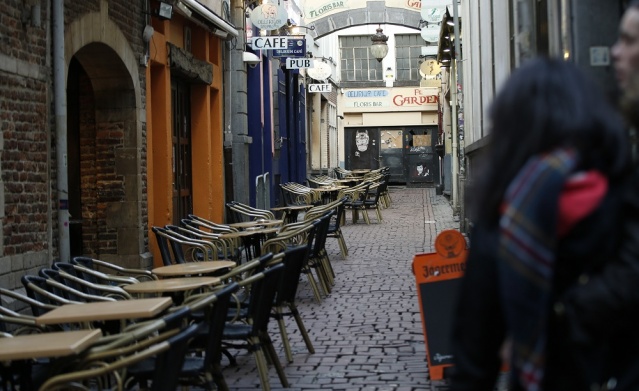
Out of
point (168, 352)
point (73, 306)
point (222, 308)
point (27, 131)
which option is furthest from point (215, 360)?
point (27, 131)

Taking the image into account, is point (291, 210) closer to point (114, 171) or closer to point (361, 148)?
point (114, 171)

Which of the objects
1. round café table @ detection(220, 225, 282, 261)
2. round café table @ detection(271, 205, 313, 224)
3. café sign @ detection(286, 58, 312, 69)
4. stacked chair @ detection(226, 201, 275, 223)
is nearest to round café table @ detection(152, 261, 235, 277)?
round café table @ detection(220, 225, 282, 261)

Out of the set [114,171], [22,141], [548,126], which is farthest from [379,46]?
[548,126]

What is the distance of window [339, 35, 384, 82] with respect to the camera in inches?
1671

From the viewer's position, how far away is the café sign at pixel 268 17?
18.0m

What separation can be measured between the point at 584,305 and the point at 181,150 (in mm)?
13619

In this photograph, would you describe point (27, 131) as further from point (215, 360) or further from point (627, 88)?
point (627, 88)

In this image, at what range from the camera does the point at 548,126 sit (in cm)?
240

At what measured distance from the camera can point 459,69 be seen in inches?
704

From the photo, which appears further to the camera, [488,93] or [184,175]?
[184,175]

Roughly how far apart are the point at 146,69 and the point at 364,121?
29273mm

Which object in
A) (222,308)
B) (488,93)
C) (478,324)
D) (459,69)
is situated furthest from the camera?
(459,69)

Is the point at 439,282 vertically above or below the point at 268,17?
below

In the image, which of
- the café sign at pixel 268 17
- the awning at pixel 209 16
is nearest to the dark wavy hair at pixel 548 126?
the awning at pixel 209 16
